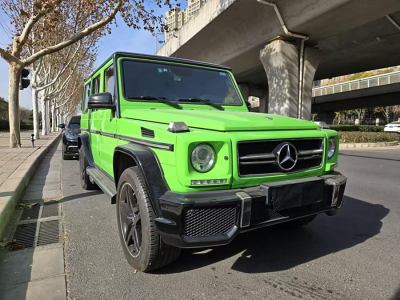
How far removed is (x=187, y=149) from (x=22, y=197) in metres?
4.93

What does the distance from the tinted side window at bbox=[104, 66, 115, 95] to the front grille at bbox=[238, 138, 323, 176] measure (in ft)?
7.37

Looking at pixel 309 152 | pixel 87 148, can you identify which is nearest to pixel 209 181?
pixel 309 152

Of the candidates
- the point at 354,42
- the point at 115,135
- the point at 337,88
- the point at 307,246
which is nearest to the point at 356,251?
the point at 307,246

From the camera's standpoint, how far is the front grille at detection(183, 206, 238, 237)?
2.94 m

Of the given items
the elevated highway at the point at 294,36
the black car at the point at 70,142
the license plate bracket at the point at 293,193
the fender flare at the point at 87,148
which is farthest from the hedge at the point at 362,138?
the license plate bracket at the point at 293,193

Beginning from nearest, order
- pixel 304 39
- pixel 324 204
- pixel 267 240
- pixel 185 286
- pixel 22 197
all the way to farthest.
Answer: pixel 185 286 → pixel 324 204 → pixel 267 240 → pixel 22 197 → pixel 304 39

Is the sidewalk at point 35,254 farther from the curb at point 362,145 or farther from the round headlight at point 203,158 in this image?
the curb at point 362,145

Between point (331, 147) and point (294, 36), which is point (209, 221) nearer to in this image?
point (331, 147)

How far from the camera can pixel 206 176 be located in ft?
10.1

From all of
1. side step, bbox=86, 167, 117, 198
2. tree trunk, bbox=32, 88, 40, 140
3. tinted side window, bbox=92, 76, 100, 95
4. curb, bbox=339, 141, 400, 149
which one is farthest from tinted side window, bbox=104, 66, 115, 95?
tree trunk, bbox=32, 88, 40, 140

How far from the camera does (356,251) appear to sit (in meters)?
4.06

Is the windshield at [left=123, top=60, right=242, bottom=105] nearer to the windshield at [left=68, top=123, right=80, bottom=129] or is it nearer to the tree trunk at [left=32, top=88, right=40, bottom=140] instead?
the windshield at [left=68, top=123, right=80, bottom=129]

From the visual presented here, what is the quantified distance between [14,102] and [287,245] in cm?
1518

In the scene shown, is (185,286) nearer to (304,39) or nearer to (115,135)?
(115,135)
